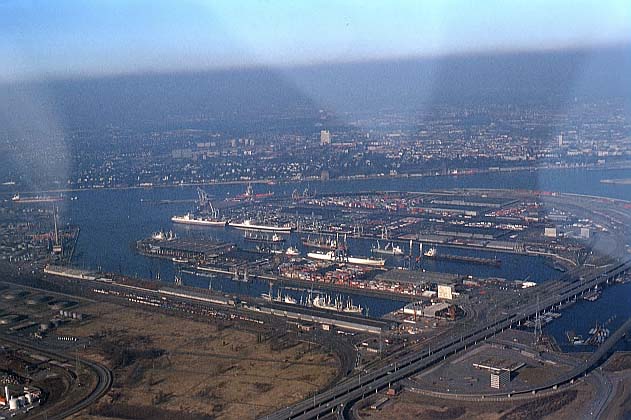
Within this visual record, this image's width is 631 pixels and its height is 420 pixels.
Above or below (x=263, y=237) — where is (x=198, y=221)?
above

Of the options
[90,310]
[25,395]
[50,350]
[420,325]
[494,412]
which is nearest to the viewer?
[494,412]

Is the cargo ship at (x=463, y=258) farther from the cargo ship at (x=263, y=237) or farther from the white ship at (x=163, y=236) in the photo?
the white ship at (x=163, y=236)

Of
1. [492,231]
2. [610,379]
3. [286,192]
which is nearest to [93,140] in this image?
[286,192]

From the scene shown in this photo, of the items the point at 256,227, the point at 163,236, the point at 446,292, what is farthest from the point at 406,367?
the point at 256,227

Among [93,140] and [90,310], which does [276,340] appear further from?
[93,140]

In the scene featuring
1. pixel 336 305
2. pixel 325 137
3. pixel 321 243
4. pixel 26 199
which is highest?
pixel 325 137

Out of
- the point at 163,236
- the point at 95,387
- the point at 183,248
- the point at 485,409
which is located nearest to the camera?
the point at 485,409

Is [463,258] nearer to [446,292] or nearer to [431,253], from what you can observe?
[431,253]
